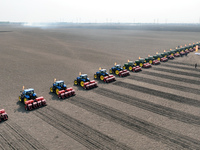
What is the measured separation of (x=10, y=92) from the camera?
20.1 m

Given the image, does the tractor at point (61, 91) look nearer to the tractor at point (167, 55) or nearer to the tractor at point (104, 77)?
the tractor at point (104, 77)

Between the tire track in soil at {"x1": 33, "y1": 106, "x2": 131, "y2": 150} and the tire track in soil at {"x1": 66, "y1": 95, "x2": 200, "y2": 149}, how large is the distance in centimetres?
227

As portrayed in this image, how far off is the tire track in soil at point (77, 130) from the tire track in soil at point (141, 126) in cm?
227

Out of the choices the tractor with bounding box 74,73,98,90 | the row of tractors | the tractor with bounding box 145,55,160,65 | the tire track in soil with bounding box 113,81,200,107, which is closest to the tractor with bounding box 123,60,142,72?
the row of tractors

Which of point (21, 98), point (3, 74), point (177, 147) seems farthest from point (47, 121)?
point (3, 74)

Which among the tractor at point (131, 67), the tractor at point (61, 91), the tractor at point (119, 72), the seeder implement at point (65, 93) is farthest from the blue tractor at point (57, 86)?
the tractor at point (131, 67)

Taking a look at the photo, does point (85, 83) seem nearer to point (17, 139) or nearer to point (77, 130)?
point (77, 130)

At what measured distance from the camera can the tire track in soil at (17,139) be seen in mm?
11370

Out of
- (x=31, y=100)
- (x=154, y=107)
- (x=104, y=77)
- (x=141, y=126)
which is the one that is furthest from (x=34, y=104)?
(x=154, y=107)

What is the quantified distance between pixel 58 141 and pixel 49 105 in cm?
595

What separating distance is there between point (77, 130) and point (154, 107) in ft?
26.9

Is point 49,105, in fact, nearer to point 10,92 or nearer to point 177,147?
point 10,92

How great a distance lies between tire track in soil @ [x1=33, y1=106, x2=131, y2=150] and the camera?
37.9 ft

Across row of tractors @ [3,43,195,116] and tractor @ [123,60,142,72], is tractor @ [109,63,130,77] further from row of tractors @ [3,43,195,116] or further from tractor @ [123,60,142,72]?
tractor @ [123,60,142,72]
